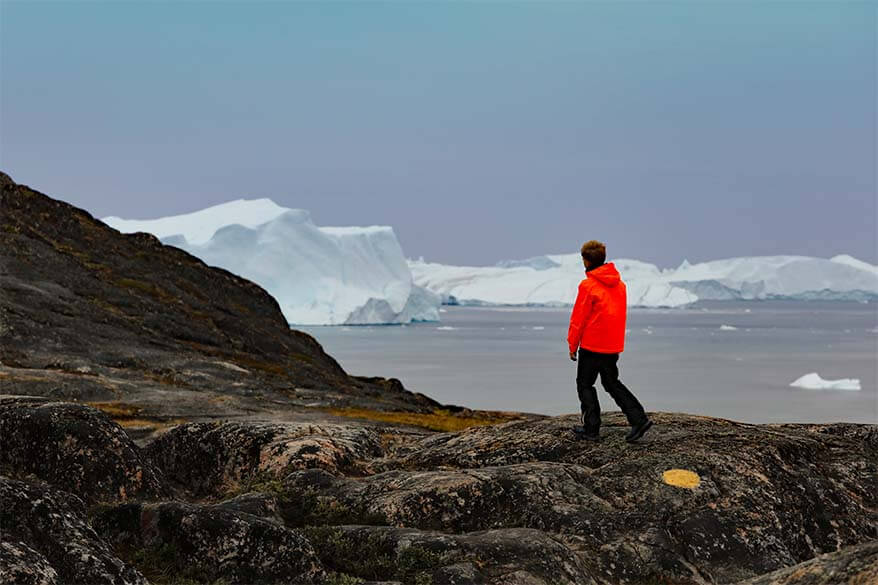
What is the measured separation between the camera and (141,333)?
64500 mm

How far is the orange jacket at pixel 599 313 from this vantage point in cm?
1514

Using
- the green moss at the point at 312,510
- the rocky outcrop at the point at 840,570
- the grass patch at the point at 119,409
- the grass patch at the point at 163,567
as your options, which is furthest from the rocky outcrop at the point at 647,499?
the grass patch at the point at 119,409

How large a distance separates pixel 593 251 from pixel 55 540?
9539 mm

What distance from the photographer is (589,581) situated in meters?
11.4

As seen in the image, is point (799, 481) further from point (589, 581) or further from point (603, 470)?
point (589, 581)

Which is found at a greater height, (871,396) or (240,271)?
(240,271)

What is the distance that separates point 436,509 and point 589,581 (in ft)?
8.88

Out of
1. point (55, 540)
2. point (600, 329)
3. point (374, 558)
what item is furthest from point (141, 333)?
point (55, 540)

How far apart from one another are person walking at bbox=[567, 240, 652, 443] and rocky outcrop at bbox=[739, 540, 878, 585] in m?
6.56

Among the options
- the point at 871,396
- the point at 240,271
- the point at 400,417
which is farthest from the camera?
the point at 240,271

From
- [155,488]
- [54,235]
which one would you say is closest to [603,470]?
[155,488]

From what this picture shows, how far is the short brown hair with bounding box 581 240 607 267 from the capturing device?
1542 centimetres

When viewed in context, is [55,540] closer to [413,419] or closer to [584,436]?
[584,436]

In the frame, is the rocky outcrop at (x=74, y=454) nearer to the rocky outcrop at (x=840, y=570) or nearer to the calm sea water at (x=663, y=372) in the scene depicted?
the rocky outcrop at (x=840, y=570)
